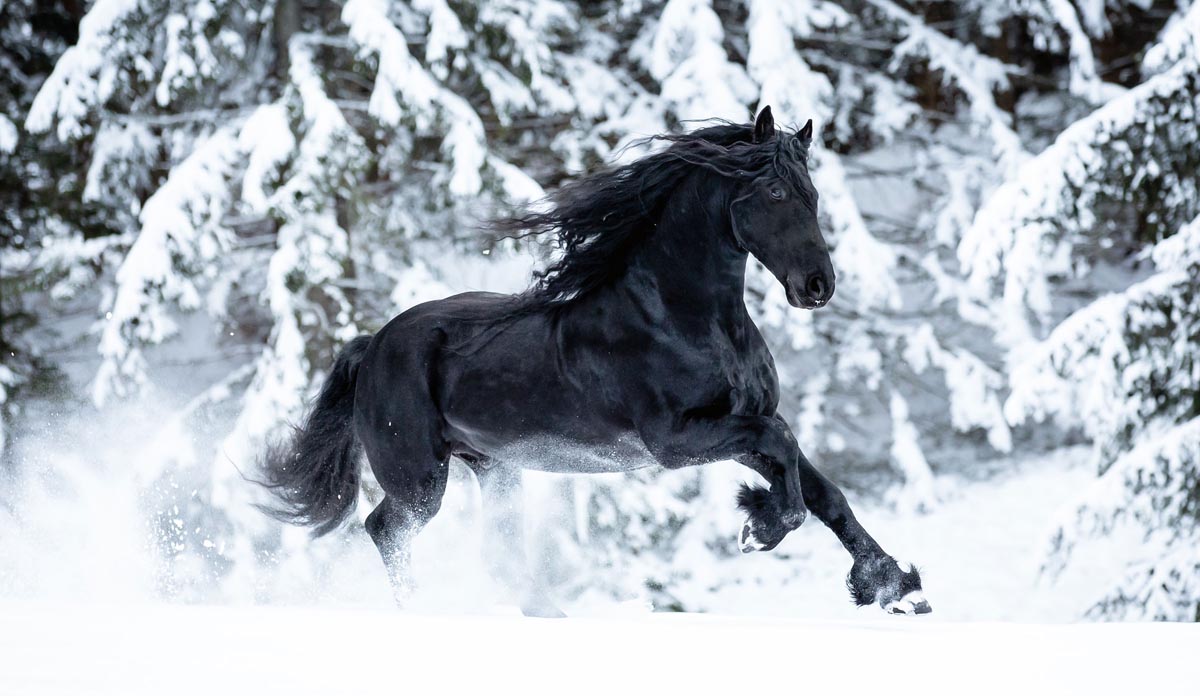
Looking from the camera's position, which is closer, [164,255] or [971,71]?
[164,255]

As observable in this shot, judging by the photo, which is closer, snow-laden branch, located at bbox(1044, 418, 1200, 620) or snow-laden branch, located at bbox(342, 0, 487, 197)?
snow-laden branch, located at bbox(1044, 418, 1200, 620)

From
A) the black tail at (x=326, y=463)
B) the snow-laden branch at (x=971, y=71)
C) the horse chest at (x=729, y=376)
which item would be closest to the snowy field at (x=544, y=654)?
the horse chest at (x=729, y=376)

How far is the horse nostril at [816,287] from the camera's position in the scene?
401cm

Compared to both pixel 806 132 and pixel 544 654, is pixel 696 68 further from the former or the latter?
pixel 544 654

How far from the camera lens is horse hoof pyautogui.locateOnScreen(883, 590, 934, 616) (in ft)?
13.1

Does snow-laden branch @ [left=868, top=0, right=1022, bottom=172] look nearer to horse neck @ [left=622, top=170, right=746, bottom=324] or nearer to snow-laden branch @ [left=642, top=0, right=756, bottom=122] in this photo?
snow-laden branch @ [left=642, top=0, right=756, bottom=122]

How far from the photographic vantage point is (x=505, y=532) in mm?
5605

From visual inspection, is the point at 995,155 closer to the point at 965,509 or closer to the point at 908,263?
the point at 908,263

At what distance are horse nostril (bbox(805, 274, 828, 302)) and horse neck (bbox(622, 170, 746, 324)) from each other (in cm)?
41

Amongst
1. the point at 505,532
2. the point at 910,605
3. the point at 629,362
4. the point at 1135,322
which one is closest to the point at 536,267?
the point at 505,532

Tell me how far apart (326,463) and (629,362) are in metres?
2.06

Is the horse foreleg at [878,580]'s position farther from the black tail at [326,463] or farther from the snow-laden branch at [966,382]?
the snow-laden branch at [966,382]

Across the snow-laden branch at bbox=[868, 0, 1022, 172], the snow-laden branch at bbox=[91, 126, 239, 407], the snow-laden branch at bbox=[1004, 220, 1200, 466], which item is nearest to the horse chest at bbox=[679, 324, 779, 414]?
the snow-laden branch at bbox=[1004, 220, 1200, 466]

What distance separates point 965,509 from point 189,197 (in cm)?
795
